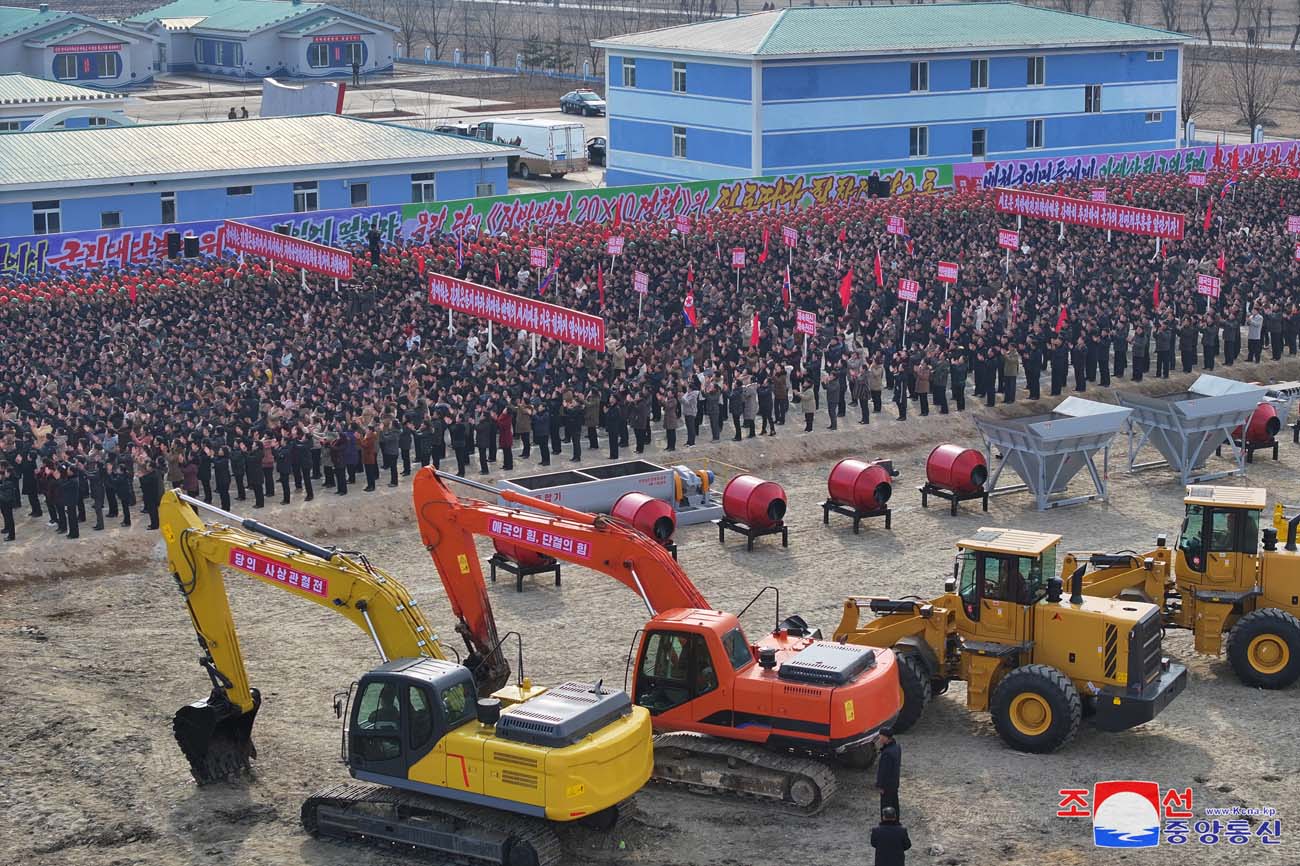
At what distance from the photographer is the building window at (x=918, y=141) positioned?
62.2 m

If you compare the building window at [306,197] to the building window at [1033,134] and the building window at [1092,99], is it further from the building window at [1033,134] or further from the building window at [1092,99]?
the building window at [1092,99]

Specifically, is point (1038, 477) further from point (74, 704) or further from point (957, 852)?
point (74, 704)

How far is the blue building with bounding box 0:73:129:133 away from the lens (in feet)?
207

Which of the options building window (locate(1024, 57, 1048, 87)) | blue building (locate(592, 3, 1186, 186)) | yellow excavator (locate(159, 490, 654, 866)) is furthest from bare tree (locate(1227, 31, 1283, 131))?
yellow excavator (locate(159, 490, 654, 866))

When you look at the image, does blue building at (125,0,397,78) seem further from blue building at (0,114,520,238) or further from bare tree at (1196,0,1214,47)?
blue building at (0,114,520,238)

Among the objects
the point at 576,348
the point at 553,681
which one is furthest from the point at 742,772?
the point at 576,348

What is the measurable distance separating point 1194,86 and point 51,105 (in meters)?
59.6

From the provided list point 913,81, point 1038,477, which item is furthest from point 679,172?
point 1038,477

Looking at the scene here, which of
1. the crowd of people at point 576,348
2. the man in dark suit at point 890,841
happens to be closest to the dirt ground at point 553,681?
the man in dark suit at point 890,841

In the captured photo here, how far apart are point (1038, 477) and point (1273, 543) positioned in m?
8.92

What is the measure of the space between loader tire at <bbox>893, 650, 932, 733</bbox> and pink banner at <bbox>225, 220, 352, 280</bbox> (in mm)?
23276

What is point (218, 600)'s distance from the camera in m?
21.0

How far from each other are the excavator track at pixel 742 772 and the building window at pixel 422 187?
3568cm

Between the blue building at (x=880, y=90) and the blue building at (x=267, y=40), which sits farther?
the blue building at (x=267, y=40)
